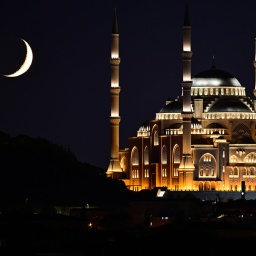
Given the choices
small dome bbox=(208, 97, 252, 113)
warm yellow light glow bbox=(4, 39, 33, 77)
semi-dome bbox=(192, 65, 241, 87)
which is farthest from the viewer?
semi-dome bbox=(192, 65, 241, 87)

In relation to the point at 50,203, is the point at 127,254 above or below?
below

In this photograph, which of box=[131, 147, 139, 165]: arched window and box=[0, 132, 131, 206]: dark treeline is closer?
box=[0, 132, 131, 206]: dark treeline

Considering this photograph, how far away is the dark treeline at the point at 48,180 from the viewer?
104m

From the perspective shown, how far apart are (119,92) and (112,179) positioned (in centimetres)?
764

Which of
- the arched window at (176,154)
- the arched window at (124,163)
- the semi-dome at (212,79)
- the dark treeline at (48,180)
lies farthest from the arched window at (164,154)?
the semi-dome at (212,79)

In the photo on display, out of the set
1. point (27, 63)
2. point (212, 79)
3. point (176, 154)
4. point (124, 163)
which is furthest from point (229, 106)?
point (27, 63)

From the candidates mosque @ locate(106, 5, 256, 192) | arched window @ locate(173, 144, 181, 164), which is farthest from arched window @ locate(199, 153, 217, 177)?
arched window @ locate(173, 144, 181, 164)

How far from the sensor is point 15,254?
4350 centimetres

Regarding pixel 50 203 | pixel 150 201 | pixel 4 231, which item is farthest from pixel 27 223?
pixel 150 201

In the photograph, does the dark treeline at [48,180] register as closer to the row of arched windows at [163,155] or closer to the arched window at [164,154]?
the row of arched windows at [163,155]

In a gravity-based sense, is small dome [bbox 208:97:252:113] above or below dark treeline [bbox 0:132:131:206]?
above

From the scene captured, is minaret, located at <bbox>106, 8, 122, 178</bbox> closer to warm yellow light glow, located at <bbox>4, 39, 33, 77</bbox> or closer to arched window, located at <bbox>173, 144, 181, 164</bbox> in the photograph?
arched window, located at <bbox>173, 144, 181, 164</bbox>

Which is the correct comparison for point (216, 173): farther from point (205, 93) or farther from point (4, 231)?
point (4, 231)

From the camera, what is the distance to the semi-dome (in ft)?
439
